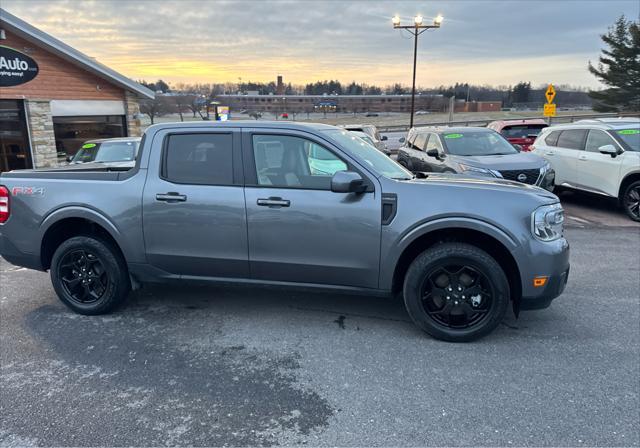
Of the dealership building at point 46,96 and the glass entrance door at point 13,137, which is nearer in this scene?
the dealership building at point 46,96

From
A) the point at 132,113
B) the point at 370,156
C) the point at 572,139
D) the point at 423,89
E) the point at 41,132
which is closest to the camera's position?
the point at 370,156

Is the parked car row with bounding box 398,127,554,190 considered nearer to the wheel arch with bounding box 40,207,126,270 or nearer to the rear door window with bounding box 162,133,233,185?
the rear door window with bounding box 162,133,233,185

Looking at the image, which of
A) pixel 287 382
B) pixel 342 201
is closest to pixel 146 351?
pixel 287 382

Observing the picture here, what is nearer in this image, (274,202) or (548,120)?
(274,202)

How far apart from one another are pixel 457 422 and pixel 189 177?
291 cm

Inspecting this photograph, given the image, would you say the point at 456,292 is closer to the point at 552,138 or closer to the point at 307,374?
the point at 307,374

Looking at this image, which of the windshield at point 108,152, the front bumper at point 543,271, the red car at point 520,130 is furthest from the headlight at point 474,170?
the red car at point 520,130

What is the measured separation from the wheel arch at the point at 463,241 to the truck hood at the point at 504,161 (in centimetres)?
506

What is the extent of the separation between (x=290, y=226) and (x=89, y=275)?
2108 mm

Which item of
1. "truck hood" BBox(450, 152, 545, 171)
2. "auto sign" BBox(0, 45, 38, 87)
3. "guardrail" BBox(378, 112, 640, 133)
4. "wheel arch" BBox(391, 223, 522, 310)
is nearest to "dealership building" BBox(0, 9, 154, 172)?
"auto sign" BBox(0, 45, 38, 87)

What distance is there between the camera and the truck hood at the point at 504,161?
28.2 feet

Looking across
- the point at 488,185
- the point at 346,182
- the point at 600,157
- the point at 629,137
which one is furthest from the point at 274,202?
the point at 629,137

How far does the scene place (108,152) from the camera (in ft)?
32.2

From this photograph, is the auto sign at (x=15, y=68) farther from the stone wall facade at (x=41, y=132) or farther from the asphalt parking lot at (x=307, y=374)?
the asphalt parking lot at (x=307, y=374)
